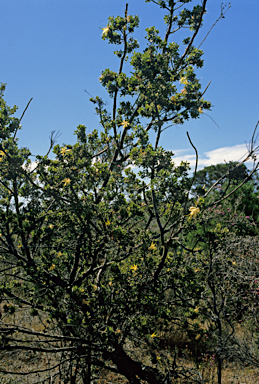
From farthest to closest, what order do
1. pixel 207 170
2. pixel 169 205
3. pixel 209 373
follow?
pixel 207 170
pixel 209 373
pixel 169 205

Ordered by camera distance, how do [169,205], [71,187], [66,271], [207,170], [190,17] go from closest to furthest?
[71,187] < [169,205] < [190,17] < [66,271] < [207,170]

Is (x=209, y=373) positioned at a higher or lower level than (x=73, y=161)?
lower

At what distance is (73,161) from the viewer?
2.53 m

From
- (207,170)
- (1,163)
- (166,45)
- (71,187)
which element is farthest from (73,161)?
(207,170)

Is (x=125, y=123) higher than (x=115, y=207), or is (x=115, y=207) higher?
(x=125, y=123)

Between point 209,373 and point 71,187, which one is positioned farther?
point 209,373

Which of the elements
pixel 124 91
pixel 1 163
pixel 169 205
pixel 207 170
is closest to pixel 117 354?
pixel 169 205

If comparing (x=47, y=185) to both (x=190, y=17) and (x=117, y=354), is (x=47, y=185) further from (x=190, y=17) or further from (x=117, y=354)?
(x=190, y=17)

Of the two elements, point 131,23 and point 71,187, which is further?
point 131,23

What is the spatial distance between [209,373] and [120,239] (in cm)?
454

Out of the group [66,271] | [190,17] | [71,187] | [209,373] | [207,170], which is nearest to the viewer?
[71,187]

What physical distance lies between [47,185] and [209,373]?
17.0 feet

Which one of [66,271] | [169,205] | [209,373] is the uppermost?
[169,205]

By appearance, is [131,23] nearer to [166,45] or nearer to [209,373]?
[166,45]
